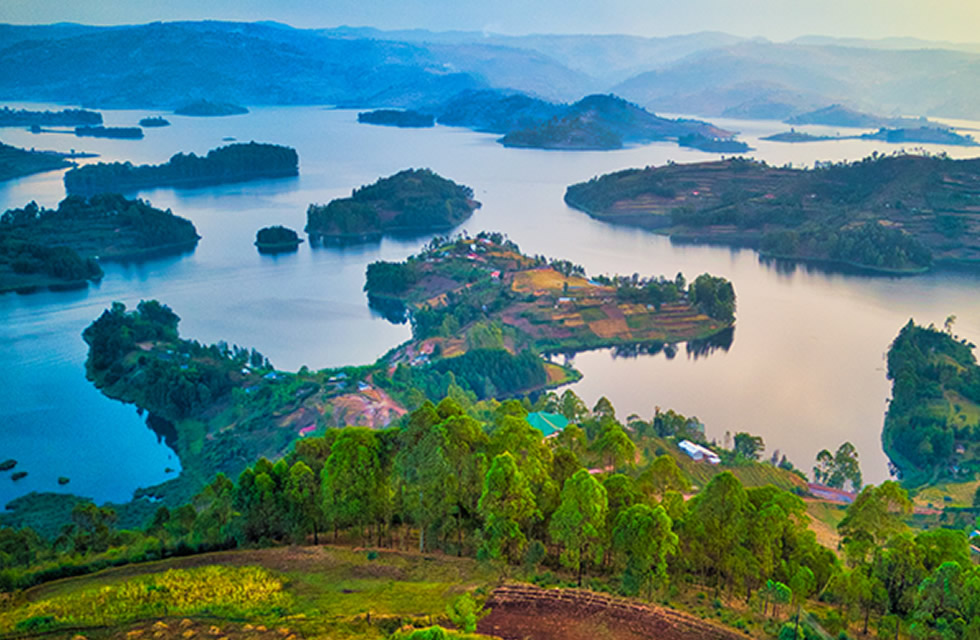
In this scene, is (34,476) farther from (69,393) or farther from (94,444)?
(69,393)

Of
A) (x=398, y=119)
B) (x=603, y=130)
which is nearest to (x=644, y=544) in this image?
(x=603, y=130)

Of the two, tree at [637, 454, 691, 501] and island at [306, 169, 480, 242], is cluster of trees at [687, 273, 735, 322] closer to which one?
tree at [637, 454, 691, 501]

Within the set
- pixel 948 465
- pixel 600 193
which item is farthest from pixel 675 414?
pixel 600 193

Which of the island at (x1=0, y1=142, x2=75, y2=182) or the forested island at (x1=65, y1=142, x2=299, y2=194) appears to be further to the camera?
the island at (x1=0, y1=142, x2=75, y2=182)

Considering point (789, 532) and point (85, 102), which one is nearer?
point (789, 532)

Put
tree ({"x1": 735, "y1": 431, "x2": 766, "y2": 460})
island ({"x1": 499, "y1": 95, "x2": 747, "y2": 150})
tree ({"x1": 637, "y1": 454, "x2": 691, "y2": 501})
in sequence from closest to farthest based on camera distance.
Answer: tree ({"x1": 637, "y1": 454, "x2": 691, "y2": 501}) → tree ({"x1": 735, "y1": 431, "x2": 766, "y2": 460}) → island ({"x1": 499, "y1": 95, "x2": 747, "y2": 150})

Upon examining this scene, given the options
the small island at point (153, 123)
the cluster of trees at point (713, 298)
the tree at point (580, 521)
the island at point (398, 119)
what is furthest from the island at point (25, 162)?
the tree at point (580, 521)

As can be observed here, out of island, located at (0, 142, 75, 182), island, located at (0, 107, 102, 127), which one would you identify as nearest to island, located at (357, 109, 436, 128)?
island, located at (0, 107, 102, 127)
